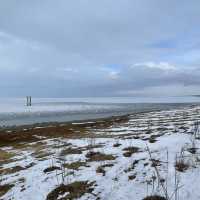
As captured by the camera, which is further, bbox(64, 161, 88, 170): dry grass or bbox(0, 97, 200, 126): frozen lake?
bbox(0, 97, 200, 126): frozen lake

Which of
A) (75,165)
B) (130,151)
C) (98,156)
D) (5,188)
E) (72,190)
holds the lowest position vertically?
(5,188)

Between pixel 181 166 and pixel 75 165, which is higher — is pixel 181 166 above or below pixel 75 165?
above

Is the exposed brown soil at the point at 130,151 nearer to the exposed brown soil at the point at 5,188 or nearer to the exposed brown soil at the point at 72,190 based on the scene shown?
the exposed brown soil at the point at 72,190

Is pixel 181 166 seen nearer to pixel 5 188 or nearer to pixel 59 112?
pixel 5 188

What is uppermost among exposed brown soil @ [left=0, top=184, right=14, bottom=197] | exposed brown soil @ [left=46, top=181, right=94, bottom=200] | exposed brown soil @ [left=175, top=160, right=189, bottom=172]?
exposed brown soil @ [left=175, top=160, right=189, bottom=172]

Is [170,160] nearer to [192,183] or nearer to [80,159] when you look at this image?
[192,183]

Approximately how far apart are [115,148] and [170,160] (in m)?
3.08

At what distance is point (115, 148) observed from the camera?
999cm

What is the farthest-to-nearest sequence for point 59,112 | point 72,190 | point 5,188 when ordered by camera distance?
point 59,112
point 5,188
point 72,190

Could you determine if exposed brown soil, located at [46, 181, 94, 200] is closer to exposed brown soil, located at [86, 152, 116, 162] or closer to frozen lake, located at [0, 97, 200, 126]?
exposed brown soil, located at [86, 152, 116, 162]

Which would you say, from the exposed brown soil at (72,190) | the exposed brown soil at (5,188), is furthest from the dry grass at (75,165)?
the exposed brown soil at (5,188)

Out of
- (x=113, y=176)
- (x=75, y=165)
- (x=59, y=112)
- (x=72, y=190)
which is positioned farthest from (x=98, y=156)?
(x=59, y=112)

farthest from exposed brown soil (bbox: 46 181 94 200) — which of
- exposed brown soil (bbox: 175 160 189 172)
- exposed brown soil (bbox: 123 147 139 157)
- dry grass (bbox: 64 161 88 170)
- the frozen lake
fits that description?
the frozen lake

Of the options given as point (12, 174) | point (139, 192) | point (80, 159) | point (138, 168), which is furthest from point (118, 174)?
point (12, 174)
